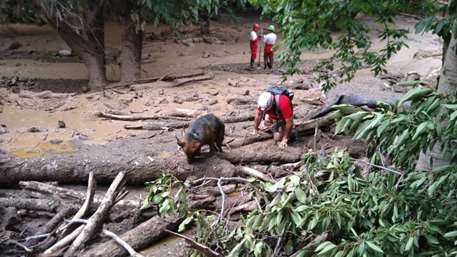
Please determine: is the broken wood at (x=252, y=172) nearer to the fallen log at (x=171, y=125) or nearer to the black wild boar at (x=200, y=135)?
the black wild boar at (x=200, y=135)

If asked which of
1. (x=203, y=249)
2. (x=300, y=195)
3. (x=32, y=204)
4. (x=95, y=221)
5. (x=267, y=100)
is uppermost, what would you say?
(x=300, y=195)

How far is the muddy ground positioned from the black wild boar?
0.71 metres

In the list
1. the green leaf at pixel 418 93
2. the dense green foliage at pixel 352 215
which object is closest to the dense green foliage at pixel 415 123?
the green leaf at pixel 418 93

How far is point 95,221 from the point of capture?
596 centimetres

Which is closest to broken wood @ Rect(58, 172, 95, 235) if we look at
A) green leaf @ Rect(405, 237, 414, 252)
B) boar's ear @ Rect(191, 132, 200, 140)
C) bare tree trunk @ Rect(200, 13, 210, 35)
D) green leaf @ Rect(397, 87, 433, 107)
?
boar's ear @ Rect(191, 132, 200, 140)

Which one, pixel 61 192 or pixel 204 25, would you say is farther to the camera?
pixel 204 25

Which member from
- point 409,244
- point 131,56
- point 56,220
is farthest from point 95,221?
point 131,56

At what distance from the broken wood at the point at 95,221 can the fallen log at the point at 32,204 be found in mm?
951

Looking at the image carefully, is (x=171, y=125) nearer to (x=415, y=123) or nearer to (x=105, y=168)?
(x=105, y=168)

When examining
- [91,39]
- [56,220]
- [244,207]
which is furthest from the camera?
[91,39]

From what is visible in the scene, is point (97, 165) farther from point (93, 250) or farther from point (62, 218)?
point (93, 250)

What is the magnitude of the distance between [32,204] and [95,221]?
51.5 inches

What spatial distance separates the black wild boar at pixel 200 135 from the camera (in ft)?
24.4

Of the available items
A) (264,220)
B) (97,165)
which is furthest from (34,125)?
(264,220)
